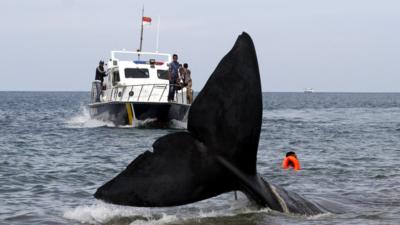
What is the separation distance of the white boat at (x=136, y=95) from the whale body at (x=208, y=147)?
64.2 ft

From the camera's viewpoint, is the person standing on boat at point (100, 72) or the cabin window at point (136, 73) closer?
the cabin window at point (136, 73)

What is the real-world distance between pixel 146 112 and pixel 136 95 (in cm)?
104

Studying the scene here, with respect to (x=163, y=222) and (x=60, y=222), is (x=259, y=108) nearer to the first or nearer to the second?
(x=163, y=222)

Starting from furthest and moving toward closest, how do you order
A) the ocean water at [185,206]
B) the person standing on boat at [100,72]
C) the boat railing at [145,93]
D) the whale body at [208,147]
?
1. the person standing on boat at [100,72]
2. the boat railing at [145,93]
3. the ocean water at [185,206]
4. the whale body at [208,147]

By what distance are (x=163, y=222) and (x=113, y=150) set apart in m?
12.1

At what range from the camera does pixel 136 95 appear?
28875 mm

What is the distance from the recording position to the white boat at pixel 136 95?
27953 millimetres

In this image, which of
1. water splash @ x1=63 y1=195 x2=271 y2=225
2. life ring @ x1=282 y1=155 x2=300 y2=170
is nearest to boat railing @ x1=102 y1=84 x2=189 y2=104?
life ring @ x1=282 y1=155 x2=300 y2=170

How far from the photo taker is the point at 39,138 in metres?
27.1

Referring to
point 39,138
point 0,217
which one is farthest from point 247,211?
point 39,138

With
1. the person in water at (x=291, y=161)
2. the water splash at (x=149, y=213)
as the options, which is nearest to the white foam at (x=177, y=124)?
the person in water at (x=291, y=161)

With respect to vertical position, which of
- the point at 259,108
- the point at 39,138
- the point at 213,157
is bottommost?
the point at 39,138

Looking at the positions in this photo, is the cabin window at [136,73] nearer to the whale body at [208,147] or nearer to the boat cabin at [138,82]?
the boat cabin at [138,82]

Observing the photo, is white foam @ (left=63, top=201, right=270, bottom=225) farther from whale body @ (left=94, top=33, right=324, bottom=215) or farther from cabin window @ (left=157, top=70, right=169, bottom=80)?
cabin window @ (left=157, top=70, right=169, bottom=80)
